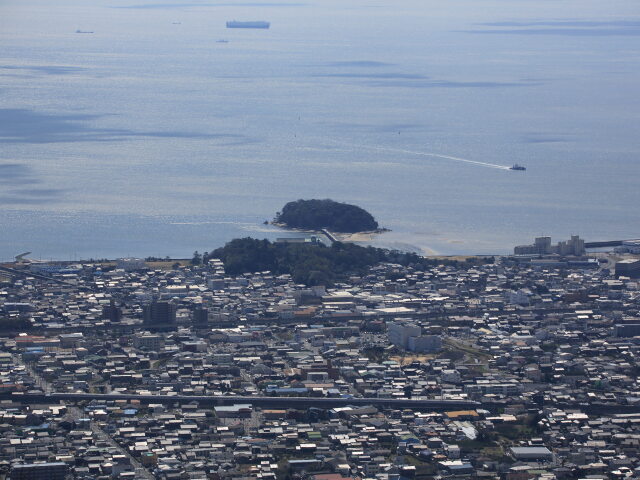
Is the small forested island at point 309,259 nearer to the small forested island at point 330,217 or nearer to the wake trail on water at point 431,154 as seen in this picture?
the small forested island at point 330,217

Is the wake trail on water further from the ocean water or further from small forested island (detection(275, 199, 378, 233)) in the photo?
small forested island (detection(275, 199, 378, 233))

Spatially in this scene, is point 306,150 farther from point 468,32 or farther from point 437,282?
point 468,32

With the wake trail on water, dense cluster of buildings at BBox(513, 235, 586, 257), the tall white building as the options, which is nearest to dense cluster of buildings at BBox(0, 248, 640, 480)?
the tall white building

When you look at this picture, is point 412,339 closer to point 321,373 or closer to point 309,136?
point 321,373

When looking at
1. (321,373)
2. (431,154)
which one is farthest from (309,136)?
(321,373)

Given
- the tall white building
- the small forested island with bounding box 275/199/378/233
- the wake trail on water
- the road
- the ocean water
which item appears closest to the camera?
the road

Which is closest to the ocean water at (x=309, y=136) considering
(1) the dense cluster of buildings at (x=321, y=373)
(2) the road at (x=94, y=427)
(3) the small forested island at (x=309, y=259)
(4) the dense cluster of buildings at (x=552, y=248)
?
(4) the dense cluster of buildings at (x=552, y=248)
